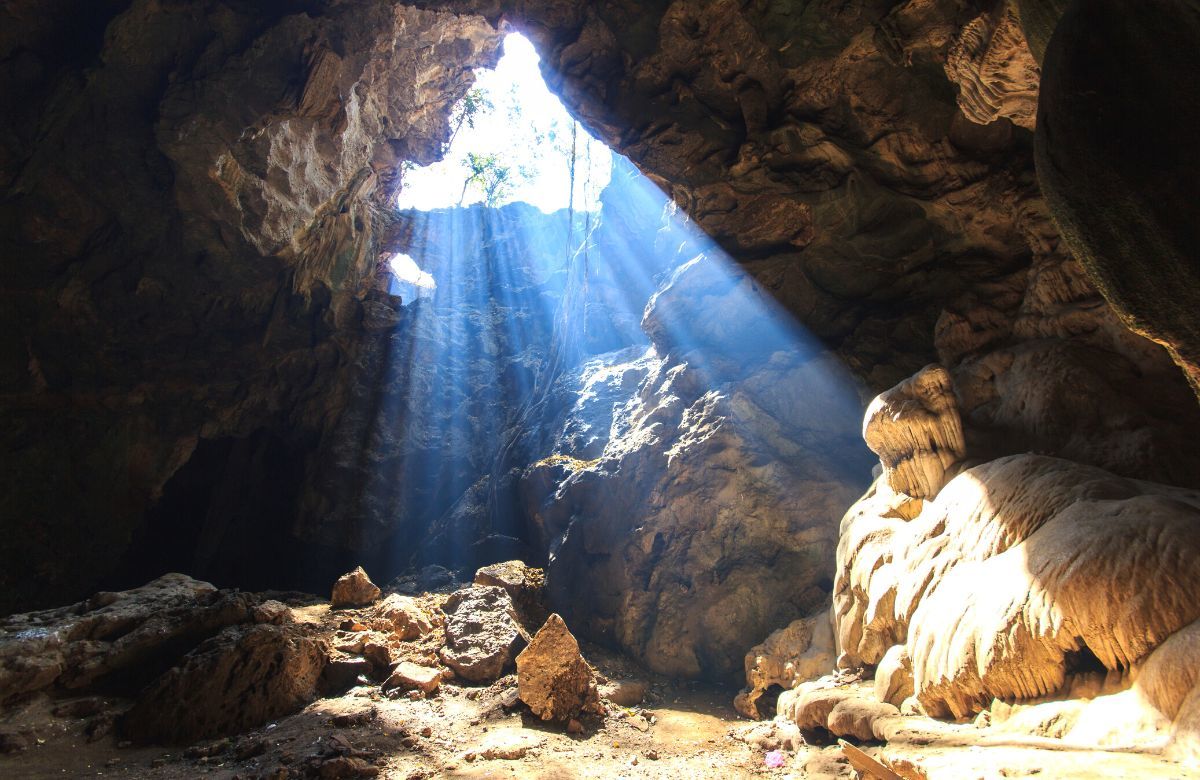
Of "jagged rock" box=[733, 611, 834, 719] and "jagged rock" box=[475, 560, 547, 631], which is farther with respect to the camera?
"jagged rock" box=[475, 560, 547, 631]

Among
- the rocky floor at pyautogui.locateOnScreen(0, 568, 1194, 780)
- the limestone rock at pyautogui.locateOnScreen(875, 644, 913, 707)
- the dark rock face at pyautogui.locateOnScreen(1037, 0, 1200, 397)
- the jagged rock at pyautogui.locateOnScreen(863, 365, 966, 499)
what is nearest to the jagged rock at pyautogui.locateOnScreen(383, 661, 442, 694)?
the rocky floor at pyautogui.locateOnScreen(0, 568, 1194, 780)

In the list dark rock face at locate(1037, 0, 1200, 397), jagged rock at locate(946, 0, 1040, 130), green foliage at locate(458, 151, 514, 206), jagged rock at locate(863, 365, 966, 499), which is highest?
green foliage at locate(458, 151, 514, 206)

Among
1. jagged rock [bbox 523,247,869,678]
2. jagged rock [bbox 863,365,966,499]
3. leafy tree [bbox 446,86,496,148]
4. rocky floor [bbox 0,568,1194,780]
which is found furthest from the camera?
leafy tree [bbox 446,86,496,148]

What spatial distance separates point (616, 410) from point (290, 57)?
1277 centimetres

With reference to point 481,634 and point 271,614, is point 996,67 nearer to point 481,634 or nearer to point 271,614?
point 481,634

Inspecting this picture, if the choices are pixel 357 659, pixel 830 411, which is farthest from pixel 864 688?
pixel 357 659

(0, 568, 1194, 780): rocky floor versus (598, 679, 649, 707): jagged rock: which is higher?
(0, 568, 1194, 780): rocky floor

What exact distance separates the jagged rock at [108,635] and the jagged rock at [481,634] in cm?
356

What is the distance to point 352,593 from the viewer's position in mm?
13344

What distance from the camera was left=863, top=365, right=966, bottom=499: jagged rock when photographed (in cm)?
758

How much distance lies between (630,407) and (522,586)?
5753mm

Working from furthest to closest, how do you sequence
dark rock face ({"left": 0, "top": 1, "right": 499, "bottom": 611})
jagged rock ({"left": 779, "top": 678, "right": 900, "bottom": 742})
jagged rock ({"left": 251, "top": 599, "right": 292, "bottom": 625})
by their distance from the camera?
dark rock face ({"left": 0, "top": 1, "right": 499, "bottom": 611})
jagged rock ({"left": 251, "top": 599, "right": 292, "bottom": 625})
jagged rock ({"left": 779, "top": 678, "right": 900, "bottom": 742})

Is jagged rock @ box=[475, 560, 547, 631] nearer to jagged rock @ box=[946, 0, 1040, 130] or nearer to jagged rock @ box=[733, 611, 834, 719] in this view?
jagged rock @ box=[733, 611, 834, 719]

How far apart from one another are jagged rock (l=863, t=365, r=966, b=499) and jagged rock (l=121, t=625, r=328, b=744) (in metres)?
9.31
